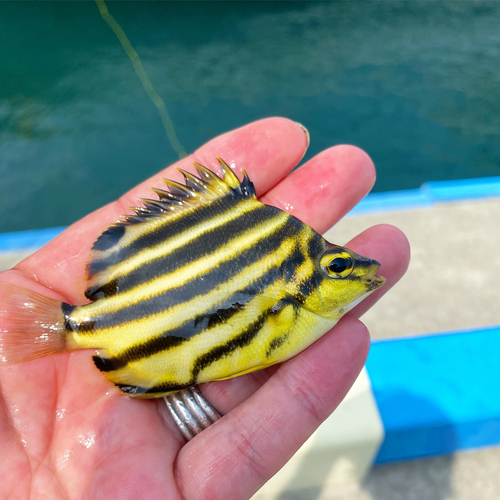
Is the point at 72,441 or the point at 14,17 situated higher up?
the point at 14,17

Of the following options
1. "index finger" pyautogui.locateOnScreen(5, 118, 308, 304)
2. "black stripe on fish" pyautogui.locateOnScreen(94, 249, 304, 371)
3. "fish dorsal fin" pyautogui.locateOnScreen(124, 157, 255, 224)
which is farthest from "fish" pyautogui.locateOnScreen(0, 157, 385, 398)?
"index finger" pyautogui.locateOnScreen(5, 118, 308, 304)

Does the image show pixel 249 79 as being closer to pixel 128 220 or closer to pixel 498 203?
pixel 498 203

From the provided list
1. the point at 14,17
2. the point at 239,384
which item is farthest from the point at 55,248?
the point at 14,17

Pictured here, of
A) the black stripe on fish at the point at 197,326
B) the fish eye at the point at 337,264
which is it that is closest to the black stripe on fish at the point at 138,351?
the black stripe on fish at the point at 197,326

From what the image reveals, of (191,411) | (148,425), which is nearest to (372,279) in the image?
(191,411)

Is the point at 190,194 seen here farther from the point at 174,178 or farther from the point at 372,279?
the point at 372,279

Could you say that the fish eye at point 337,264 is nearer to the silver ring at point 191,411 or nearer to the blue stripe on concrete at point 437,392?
→ the silver ring at point 191,411

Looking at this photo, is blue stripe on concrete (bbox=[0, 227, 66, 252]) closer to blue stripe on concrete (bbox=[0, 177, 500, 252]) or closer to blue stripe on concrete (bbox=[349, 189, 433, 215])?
blue stripe on concrete (bbox=[0, 177, 500, 252])
